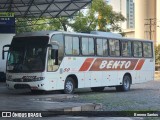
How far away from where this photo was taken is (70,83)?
73.8 ft

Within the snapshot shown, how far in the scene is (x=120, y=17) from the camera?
170 ft

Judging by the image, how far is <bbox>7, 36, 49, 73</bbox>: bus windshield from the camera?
20.8m

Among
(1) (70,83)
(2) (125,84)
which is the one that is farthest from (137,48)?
(1) (70,83)

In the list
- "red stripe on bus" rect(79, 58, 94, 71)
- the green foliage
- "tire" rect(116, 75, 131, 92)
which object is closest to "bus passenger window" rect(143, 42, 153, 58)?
"tire" rect(116, 75, 131, 92)

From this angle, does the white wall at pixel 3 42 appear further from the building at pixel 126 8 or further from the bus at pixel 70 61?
the building at pixel 126 8

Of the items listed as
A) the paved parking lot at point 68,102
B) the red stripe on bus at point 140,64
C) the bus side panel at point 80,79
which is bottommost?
the paved parking lot at point 68,102

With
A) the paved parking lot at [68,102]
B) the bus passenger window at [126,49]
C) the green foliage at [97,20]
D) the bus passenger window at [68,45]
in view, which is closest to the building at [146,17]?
the green foliage at [97,20]

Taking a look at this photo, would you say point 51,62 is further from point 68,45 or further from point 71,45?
point 71,45

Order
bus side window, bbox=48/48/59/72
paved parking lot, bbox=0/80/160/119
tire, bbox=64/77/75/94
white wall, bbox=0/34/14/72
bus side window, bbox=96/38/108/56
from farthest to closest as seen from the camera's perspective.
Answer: white wall, bbox=0/34/14/72
bus side window, bbox=96/38/108/56
tire, bbox=64/77/75/94
bus side window, bbox=48/48/59/72
paved parking lot, bbox=0/80/160/119

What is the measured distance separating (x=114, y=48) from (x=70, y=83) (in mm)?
4540

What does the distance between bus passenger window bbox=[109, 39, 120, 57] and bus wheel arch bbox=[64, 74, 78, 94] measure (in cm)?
347

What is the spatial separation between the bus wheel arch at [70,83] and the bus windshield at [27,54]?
2051 mm

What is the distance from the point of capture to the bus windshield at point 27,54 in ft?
68.2

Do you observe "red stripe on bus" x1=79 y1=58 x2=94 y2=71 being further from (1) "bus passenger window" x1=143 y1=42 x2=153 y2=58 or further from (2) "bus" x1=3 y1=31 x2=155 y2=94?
(1) "bus passenger window" x1=143 y1=42 x2=153 y2=58
